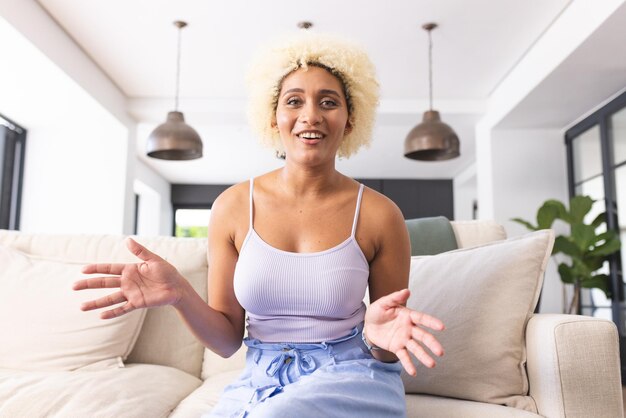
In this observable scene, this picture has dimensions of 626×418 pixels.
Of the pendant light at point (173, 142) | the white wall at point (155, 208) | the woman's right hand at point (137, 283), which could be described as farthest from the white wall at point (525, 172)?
the white wall at point (155, 208)

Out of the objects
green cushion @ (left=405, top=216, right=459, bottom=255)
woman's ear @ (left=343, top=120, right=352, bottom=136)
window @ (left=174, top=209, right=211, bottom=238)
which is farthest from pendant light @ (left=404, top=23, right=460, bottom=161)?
window @ (left=174, top=209, right=211, bottom=238)

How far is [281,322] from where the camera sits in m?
1.18

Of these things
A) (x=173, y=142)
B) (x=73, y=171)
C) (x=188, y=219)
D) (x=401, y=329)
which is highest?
(x=73, y=171)

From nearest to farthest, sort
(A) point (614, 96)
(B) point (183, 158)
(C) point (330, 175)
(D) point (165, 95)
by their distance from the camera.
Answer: (C) point (330, 175), (B) point (183, 158), (A) point (614, 96), (D) point (165, 95)

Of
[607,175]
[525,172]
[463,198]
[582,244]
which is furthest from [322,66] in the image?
[463,198]

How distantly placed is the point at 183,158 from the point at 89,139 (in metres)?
2.41

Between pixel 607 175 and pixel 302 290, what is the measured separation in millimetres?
4694

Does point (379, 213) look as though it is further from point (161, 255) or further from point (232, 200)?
point (161, 255)

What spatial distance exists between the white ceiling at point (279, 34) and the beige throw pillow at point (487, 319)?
253 cm

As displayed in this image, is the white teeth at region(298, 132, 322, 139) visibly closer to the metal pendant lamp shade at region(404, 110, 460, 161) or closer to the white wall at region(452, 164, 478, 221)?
the metal pendant lamp shade at region(404, 110, 460, 161)

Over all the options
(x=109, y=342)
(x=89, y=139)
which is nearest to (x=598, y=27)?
(x=109, y=342)

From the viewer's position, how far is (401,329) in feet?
3.07

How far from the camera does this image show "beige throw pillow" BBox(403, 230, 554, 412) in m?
1.30

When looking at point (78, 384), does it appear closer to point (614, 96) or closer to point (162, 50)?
point (162, 50)
